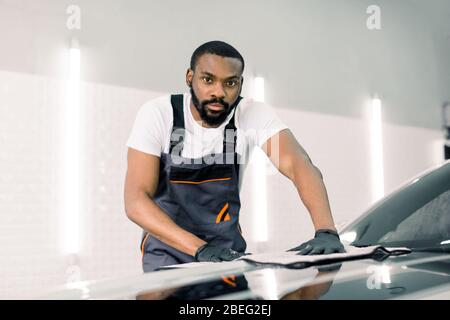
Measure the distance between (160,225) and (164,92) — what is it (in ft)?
8.88

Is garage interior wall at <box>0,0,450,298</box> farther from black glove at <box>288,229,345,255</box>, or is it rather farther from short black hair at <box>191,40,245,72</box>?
black glove at <box>288,229,345,255</box>

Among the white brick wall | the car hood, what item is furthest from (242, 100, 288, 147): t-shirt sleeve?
the white brick wall

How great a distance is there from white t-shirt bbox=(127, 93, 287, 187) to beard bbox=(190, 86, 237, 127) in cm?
3

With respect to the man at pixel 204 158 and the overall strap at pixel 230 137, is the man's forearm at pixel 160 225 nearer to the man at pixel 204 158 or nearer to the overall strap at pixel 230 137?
the man at pixel 204 158

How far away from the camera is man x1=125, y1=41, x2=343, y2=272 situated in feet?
5.85

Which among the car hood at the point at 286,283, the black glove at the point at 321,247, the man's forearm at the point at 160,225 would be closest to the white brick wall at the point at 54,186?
the man's forearm at the point at 160,225

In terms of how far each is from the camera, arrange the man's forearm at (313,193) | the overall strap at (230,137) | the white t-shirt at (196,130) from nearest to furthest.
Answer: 1. the man's forearm at (313,193)
2. the white t-shirt at (196,130)
3. the overall strap at (230,137)

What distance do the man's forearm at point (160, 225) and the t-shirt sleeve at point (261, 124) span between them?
538 mm

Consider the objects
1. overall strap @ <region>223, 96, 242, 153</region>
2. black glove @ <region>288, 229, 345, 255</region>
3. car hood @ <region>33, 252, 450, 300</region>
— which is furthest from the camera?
overall strap @ <region>223, 96, 242, 153</region>

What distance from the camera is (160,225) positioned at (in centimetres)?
163

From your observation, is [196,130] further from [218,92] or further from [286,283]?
[286,283]

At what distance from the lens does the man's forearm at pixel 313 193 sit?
1.72 metres

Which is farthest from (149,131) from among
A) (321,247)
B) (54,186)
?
(54,186)

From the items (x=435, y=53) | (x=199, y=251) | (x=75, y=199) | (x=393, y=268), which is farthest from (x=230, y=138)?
(x=435, y=53)
